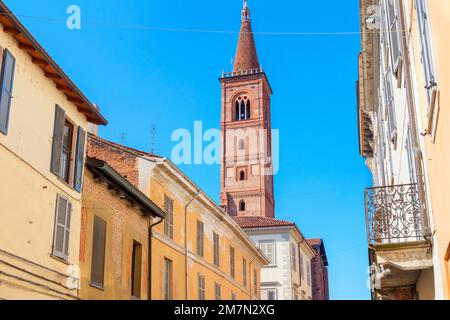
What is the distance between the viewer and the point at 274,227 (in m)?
43.5

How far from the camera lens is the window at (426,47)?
6.78 metres

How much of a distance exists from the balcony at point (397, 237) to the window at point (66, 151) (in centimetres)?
692

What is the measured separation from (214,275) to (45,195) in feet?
46.2

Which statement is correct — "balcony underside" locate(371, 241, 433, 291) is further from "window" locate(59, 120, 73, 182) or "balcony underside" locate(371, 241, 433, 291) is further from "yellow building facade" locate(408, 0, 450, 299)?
"window" locate(59, 120, 73, 182)

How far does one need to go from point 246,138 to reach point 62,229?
219 ft

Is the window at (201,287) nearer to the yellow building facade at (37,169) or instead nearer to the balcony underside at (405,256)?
the yellow building facade at (37,169)

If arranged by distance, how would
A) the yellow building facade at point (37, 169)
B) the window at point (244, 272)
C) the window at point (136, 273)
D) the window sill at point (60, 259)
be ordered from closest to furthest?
the yellow building facade at point (37, 169) → the window sill at point (60, 259) → the window at point (136, 273) → the window at point (244, 272)

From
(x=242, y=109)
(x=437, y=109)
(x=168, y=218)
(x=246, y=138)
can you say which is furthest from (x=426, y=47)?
(x=242, y=109)

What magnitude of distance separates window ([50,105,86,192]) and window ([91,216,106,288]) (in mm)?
1433

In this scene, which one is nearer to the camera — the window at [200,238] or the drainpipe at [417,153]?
the drainpipe at [417,153]

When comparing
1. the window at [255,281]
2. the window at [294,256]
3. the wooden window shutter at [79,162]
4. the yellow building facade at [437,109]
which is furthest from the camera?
the window at [294,256]

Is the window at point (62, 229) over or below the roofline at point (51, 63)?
below

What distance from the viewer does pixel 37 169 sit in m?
12.6

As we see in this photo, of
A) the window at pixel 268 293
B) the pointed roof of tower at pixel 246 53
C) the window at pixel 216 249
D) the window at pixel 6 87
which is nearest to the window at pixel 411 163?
the window at pixel 6 87
